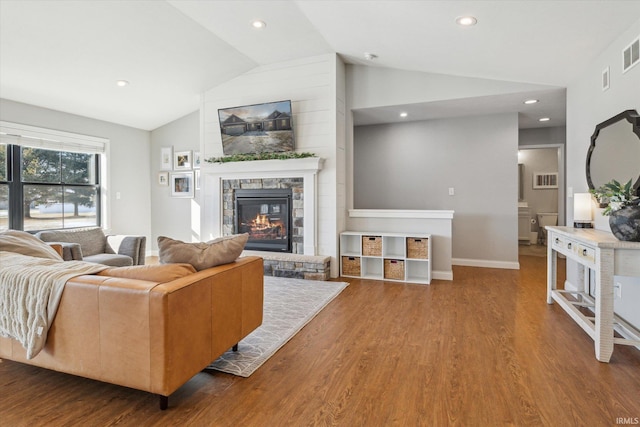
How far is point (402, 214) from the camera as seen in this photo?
4.61 meters

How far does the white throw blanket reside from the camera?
1.74 m

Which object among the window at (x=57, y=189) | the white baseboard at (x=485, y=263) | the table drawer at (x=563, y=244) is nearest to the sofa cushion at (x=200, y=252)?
the table drawer at (x=563, y=244)

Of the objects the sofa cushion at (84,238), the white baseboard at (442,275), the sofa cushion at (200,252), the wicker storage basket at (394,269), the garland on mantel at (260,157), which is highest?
the garland on mantel at (260,157)

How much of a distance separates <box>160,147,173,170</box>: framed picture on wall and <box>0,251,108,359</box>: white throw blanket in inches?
185

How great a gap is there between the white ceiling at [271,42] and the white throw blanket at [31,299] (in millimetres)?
2639

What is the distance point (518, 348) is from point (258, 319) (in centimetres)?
185

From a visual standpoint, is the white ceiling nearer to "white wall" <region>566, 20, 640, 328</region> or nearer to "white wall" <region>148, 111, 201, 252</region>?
"white wall" <region>566, 20, 640, 328</region>

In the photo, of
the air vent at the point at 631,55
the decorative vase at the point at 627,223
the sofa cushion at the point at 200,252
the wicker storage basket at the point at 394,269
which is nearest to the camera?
the sofa cushion at the point at 200,252

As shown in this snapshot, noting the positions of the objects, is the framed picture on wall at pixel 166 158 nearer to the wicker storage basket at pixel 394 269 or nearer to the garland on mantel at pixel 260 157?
the garland on mantel at pixel 260 157

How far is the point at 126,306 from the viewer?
5.26 ft

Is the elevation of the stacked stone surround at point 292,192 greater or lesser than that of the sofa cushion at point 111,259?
greater

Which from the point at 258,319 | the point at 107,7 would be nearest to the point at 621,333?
the point at 258,319

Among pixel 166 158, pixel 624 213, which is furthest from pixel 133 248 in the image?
pixel 624 213

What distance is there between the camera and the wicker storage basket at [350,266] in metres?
4.62
